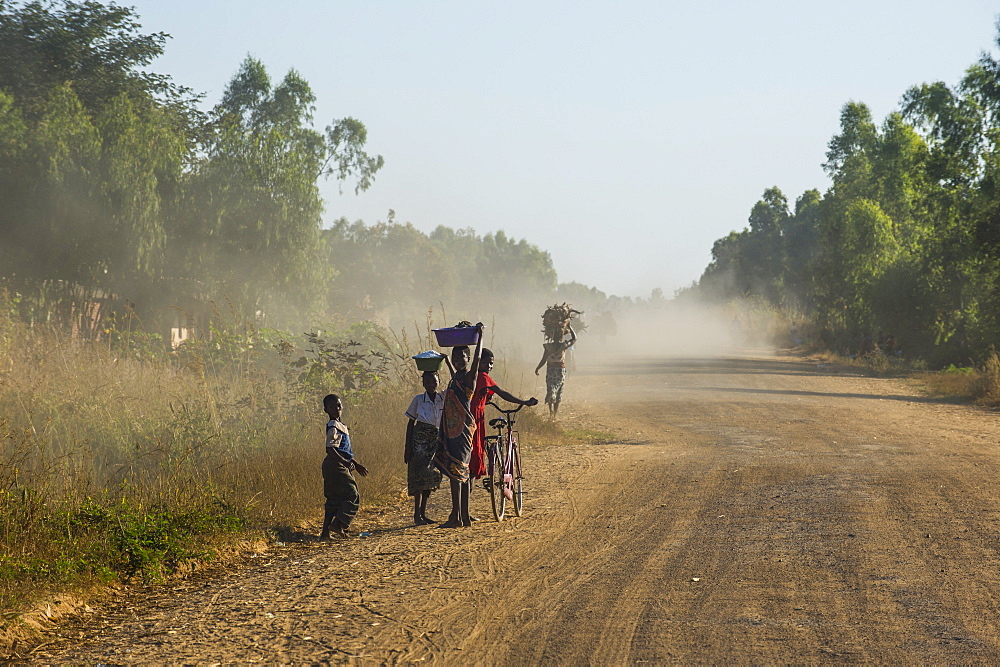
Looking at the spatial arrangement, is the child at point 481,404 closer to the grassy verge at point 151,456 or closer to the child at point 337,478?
the child at point 337,478

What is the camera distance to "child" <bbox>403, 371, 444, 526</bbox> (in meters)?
9.14

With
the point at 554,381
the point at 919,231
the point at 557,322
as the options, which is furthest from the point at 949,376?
the point at 919,231

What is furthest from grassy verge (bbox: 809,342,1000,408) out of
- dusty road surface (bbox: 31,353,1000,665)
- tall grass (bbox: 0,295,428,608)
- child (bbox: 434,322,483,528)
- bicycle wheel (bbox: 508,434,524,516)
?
child (bbox: 434,322,483,528)

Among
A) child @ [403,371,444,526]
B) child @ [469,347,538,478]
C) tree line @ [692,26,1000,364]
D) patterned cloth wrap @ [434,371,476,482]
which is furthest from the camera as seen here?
tree line @ [692,26,1000,364]

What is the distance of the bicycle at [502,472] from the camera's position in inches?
364

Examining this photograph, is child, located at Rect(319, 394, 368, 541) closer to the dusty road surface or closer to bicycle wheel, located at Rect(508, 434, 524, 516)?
the dusty road surface

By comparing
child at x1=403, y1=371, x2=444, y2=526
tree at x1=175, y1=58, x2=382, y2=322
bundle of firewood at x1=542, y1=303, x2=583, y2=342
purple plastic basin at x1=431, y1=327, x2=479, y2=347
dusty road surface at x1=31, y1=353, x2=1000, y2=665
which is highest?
tree at x1=175, y1=58, x2=382, y2=322

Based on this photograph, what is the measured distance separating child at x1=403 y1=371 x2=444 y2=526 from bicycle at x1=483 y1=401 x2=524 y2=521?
0.54 m

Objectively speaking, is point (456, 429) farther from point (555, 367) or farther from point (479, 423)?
point (555, 367)

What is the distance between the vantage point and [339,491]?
340 inches

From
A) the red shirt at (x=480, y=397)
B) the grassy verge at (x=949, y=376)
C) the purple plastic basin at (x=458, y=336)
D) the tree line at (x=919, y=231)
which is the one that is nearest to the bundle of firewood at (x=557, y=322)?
the red shirt at (x=480, y=397)

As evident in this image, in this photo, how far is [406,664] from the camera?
204 inches

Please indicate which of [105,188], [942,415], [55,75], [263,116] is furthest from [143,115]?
[942,415]

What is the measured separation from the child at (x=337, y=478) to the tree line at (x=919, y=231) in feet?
78.1
